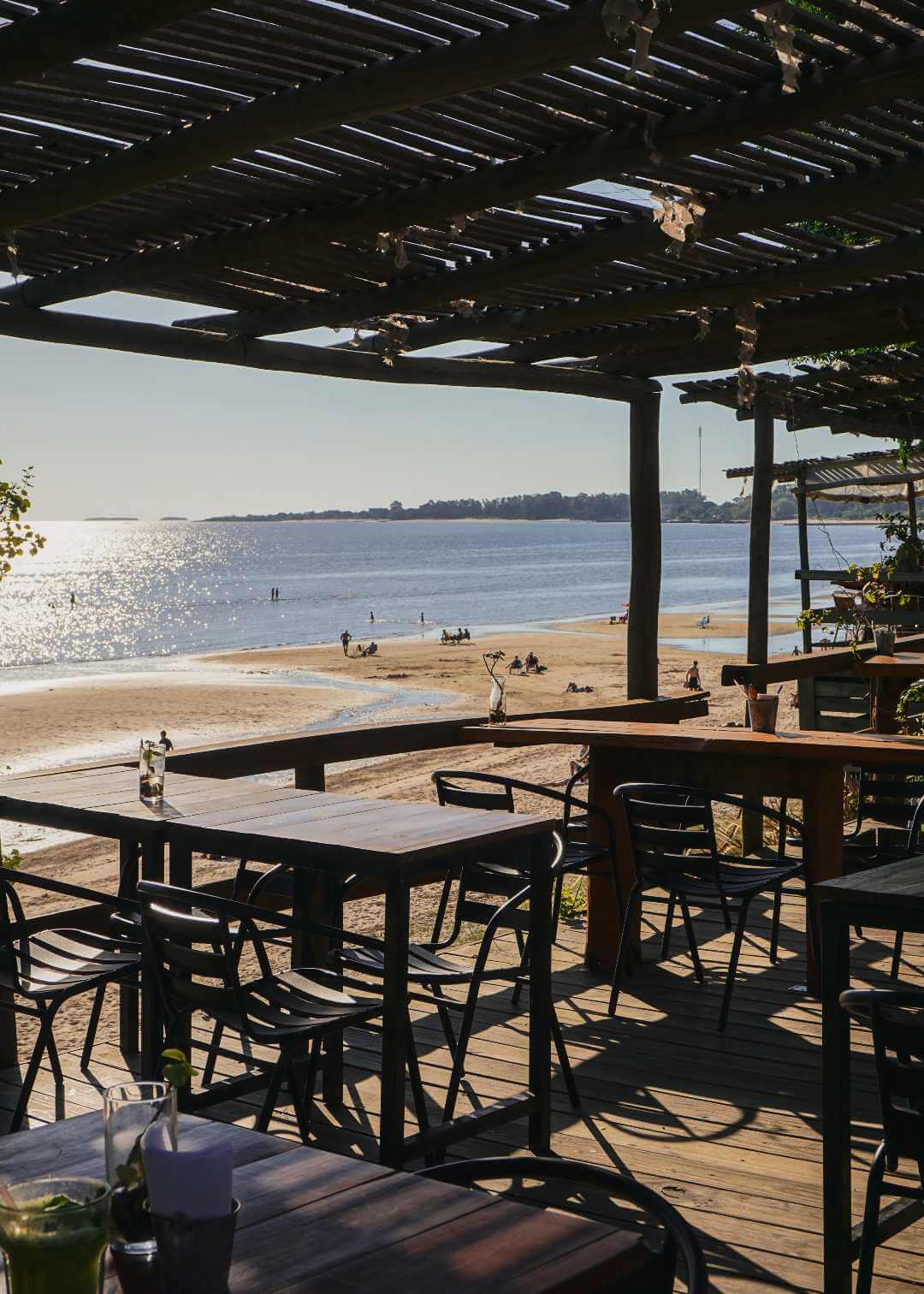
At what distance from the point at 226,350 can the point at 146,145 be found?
5.89 feet

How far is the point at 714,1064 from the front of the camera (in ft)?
13.3

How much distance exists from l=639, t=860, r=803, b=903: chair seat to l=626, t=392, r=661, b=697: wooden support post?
1.72 metres

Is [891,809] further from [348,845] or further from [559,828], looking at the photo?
[348,845]

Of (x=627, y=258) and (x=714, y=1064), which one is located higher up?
(x=627, y=258)

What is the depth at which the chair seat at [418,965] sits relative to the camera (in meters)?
3.35

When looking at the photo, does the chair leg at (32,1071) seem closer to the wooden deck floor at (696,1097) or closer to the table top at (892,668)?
the wooden deck floor at (696,1097)

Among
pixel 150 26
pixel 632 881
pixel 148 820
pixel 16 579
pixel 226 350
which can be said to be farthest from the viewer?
pixel 16 579

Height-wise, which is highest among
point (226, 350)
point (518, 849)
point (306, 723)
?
point (226, 350)

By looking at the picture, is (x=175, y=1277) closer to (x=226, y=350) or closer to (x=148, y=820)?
(x=148, y=820)

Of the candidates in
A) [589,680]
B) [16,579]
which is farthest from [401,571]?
[589,680]

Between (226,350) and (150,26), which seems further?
(226,350)

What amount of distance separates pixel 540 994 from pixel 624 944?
1295mm

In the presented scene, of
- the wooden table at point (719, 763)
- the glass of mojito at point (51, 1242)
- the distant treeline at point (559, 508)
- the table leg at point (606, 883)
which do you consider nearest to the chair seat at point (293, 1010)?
the glass of mojito at point (51, 1242)

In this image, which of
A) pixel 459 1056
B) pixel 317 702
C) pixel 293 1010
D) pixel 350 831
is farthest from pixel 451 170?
→ pixel 317 702
